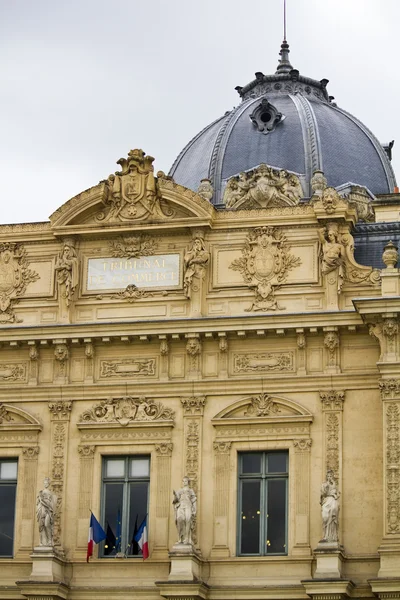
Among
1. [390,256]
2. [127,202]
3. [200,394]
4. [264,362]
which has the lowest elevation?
[200,394]

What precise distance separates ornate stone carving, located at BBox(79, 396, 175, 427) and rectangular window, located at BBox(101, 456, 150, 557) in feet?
3.04

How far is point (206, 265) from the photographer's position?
37.8m

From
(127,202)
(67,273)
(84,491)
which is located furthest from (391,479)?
(127,202)

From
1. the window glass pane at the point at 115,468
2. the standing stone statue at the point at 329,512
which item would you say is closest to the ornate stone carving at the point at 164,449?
the window glass pane at the point at 115,468

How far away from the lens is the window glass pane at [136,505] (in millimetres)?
36719

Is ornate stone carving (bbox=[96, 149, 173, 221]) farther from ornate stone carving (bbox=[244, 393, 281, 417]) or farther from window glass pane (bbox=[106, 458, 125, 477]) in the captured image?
window glass pane (bbox=[106, 458, 125, 477])

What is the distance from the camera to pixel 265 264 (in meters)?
37.5

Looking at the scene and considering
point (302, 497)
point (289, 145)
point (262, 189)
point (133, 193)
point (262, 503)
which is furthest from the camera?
point (289, 145)

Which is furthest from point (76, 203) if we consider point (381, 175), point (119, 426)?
point (381, 175)

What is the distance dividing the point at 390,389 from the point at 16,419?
914 centimetres

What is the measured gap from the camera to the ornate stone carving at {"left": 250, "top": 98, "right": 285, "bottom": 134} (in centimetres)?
4931

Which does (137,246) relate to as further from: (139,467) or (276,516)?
(276,516)

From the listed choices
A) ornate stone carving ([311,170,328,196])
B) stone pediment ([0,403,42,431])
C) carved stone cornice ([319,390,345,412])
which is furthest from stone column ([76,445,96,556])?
ornate stone carving ([311,170,328,196])

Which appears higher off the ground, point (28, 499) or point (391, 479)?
point (28, 499)
